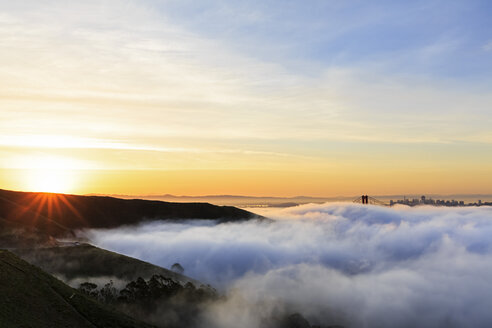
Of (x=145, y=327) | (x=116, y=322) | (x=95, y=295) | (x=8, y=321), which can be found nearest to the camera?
(x=8, y=321)

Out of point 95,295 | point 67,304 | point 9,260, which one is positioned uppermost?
point 9,260

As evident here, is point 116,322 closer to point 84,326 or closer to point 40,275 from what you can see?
point 84,326

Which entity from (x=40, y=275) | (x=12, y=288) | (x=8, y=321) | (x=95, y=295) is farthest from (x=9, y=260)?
(x=95, y=295)

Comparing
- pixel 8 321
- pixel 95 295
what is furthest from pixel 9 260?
pixel 95 295

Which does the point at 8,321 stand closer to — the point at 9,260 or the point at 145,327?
the point at 9,260

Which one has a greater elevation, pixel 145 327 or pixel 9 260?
pixel 9 260

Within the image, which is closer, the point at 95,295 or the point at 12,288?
the point at 12,288

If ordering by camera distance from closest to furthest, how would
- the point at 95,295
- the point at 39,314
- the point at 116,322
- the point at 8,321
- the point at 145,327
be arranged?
1. the point at 8,321
2. the point at 39,314
3. the point at 116,322
4. the point at 145,327
5. the point at 95,295
